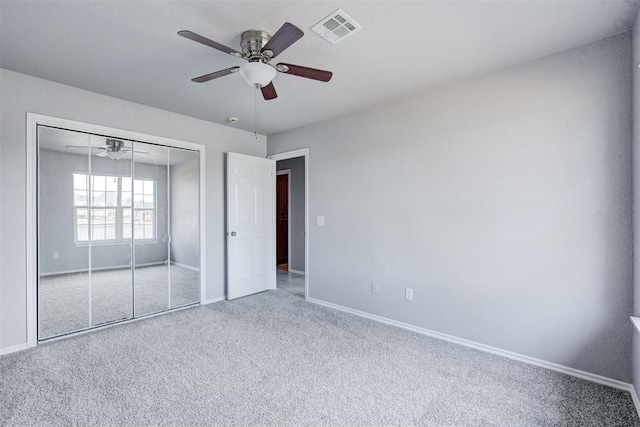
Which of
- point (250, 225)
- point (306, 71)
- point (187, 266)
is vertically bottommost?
point (187, 266)

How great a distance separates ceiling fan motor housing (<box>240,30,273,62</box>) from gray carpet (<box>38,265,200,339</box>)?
9.32 feet

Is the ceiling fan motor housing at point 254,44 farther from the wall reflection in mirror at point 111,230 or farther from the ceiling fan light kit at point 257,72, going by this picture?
the wall reflection in mirror at point 111,230

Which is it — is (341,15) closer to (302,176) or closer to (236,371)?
(236,371)

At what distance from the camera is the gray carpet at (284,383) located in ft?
6.19

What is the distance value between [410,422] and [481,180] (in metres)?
2.08

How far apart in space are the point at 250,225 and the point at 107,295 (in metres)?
1.94

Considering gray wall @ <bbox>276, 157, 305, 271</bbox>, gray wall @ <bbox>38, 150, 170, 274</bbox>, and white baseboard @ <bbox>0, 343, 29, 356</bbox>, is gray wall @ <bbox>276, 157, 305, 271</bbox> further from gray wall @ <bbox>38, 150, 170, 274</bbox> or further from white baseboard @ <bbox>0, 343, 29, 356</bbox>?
white baseboard @ <bbox>0, 343, 29, 356</bbox>

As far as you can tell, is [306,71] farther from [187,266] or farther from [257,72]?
[187,266]

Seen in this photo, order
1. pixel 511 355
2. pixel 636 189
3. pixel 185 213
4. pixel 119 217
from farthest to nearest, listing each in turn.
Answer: pixel 185 213 < pixel 119 217 < pixel 511 355 < pixel 636 189

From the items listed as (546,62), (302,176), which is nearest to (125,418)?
(546,62)

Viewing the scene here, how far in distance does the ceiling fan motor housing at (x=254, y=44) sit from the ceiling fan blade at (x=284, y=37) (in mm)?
167

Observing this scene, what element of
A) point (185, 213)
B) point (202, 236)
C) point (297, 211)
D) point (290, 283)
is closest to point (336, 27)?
point (185, 213)

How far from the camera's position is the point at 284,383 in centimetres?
225

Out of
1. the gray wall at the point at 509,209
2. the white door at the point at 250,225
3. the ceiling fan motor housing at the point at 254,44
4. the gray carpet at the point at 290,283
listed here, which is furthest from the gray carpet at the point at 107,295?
the ceiling fan motor housing at the point at 254,44
